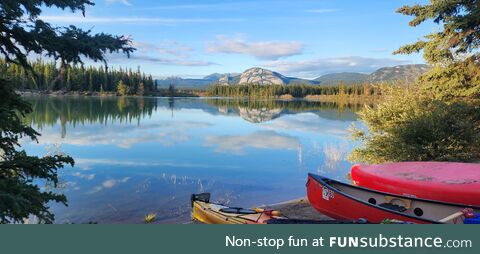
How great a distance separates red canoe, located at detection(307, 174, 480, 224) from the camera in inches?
282

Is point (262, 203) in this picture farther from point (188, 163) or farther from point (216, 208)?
point (188, 163)

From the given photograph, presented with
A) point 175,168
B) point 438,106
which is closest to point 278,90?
point 175,168

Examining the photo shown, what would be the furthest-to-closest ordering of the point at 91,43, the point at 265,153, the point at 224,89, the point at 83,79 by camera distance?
the point at 224,89
the point at 83,79
the point at 265,153
the point at 91,43

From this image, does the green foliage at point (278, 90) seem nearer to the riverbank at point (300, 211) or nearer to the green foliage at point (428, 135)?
the green foliage at point (428, 135)

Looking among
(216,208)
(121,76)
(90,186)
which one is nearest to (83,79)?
(121,76)

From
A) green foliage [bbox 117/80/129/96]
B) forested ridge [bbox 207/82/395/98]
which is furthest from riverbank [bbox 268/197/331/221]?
forested ridge [bbox 207/82/395/98]

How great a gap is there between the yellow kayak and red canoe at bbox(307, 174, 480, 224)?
1.82 meters

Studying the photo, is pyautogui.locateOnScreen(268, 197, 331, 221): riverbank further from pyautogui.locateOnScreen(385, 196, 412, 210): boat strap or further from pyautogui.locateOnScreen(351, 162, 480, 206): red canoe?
pyautogui.locateOnScreen(351, 162, 480, 206): red canoe

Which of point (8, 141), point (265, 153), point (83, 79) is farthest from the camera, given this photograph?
point (83, 79)

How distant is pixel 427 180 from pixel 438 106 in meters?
6.44

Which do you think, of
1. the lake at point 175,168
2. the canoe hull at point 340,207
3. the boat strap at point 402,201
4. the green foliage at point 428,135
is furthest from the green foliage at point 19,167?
the green foliage at point 428,135

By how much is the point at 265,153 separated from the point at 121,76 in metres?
122

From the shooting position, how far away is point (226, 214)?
821 cm

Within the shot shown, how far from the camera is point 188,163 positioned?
61.7 feet
